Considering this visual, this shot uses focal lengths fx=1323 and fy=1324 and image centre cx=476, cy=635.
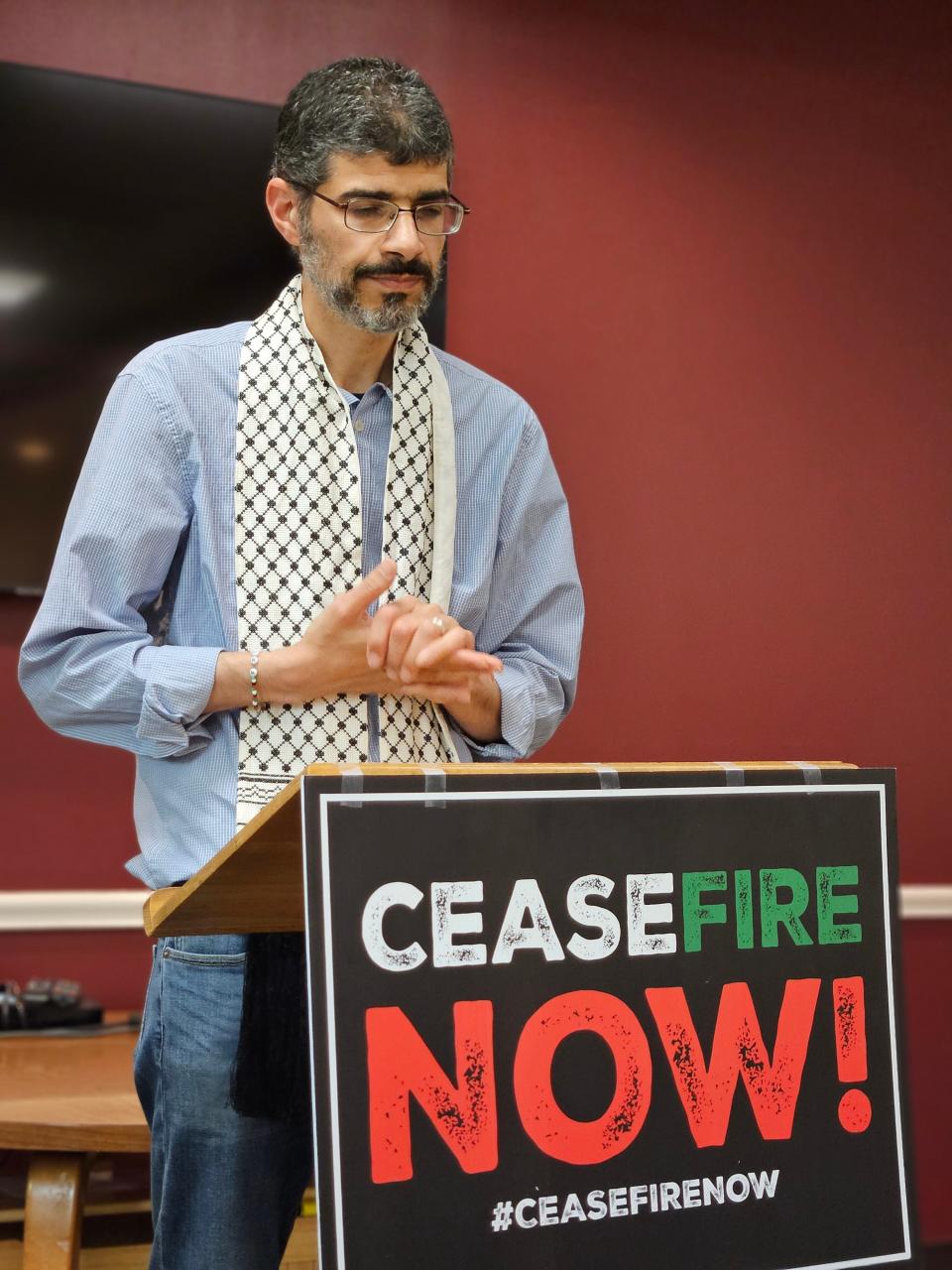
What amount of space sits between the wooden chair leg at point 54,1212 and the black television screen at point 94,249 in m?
0.97

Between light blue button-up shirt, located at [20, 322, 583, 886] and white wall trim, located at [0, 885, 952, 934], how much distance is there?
3.75 ft

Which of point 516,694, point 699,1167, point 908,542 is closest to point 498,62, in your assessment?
point 908,542

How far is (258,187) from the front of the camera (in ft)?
8.04

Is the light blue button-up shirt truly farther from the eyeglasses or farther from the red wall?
the red wall

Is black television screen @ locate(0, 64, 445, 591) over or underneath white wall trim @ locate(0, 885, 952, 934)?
over

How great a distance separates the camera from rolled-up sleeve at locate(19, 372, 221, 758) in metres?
1.16

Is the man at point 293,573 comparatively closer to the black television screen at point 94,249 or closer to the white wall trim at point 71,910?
the black television screen at point 94,249

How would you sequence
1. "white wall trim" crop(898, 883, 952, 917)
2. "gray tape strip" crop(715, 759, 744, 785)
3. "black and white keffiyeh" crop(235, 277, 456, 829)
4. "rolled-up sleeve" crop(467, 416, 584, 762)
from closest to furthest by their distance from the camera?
"gray tape strip" crop(715, 759, 744, 785), "black and white keffiyeh" crop(235, 277, 456, 829), "rolled-up sleeve" crop(467, 416, 584, 762), "white wall trim" crop(898, 883, 952, 917)

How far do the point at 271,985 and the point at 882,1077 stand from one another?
499 mm

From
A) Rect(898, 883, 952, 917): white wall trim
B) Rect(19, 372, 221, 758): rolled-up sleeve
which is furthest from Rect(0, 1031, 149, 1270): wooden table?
Rect(898, 883, 952, 917): white wall trim

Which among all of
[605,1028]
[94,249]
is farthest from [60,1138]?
[94,249]

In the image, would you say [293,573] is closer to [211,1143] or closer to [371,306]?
[371,306]

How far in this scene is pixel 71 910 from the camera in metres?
2.33

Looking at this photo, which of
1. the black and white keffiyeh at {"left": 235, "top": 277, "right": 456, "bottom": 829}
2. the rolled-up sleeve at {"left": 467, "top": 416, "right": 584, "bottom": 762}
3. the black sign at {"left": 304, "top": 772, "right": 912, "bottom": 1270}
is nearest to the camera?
the black sign at {"left": 304, "top": 772, "right": 912, "bottom": 1270}
